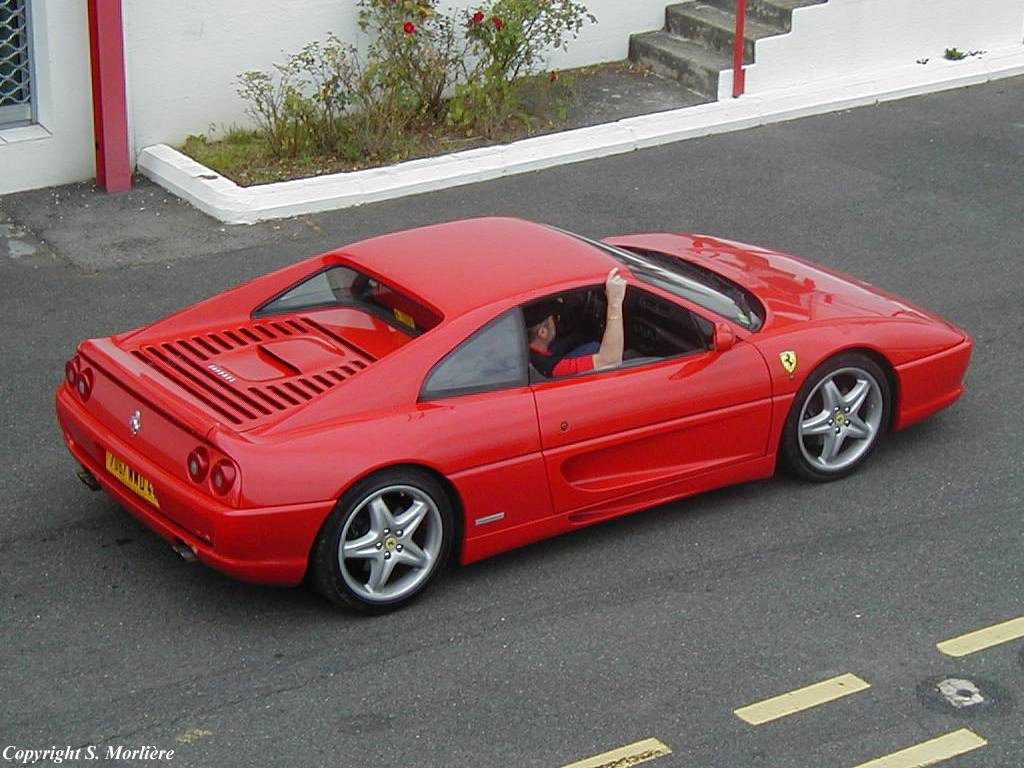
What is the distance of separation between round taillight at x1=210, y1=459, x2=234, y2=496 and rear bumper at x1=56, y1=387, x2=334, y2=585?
Answer: 6cm

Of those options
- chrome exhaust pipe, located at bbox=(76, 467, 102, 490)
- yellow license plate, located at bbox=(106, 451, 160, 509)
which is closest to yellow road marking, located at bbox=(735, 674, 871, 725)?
yellow license plate, located at bbox=(106, 451, 160, 509)

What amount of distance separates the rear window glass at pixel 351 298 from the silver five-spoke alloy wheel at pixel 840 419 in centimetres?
193

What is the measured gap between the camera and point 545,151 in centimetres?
1227

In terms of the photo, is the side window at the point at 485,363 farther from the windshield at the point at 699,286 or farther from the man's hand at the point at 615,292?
the windshield at the point at 699,286

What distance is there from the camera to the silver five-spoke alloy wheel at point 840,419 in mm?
7414

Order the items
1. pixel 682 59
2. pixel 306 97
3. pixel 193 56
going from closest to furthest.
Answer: pixel 193 56 → pixel 306 97 → pixel 682 59

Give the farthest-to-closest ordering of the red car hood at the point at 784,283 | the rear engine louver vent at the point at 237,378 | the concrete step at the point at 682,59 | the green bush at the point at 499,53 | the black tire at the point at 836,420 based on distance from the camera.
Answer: the concrete step at the point at 682,59, the green bush at the point at 499,53, the red car hood at the point at 784,283, the black tire at the point at 836,420, the rear engine louver vent at the point at 237,378

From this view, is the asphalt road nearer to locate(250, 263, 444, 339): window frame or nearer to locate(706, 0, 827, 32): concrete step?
locate(250, 263, 444, 339): window frame

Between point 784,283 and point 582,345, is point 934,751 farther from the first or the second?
point 784,283

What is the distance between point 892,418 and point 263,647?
132 inches

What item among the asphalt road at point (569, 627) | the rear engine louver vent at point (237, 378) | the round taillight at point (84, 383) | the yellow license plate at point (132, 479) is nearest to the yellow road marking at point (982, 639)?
the asphalt road at point (569, 627)

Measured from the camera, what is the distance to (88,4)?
11.3 meters

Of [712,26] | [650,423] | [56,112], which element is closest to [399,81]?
[56,112]

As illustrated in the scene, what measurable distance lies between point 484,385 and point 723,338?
116cm
